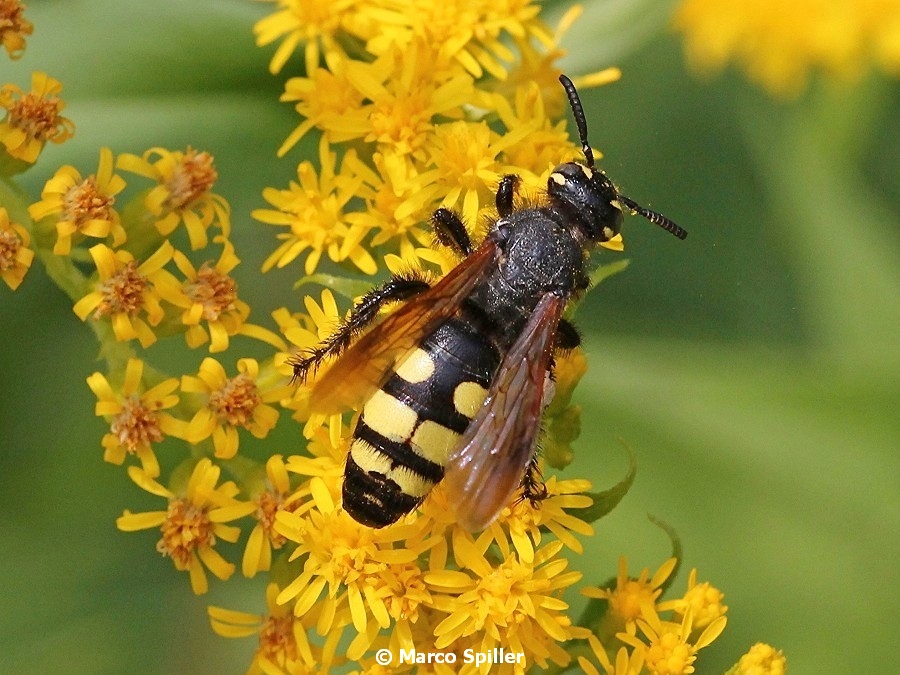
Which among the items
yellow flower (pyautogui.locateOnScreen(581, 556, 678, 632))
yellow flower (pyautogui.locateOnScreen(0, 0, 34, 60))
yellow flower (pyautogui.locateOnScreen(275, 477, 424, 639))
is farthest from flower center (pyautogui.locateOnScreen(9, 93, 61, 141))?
yellow flower (pyautogui.locateOnScreen(581, 556, 678, 632))

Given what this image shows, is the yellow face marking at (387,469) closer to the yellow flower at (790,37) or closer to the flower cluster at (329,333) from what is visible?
the flower cluster at (329,333)

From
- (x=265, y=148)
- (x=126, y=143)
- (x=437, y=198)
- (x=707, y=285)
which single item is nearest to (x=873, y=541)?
(x=707, y=285)

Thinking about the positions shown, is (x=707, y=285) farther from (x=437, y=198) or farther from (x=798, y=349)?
(x=437, y=198)

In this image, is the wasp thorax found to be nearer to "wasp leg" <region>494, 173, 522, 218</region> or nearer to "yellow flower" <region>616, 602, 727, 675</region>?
"wasp leg" <region>494, 173, 522, 218</region>

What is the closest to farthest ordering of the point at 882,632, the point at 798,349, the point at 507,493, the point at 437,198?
1. the point at 507,493
2. the point at 437,198
3. the point at 882,632
4. the point at 798,349

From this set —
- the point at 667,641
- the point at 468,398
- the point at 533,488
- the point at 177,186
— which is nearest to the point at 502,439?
the point at 468,398

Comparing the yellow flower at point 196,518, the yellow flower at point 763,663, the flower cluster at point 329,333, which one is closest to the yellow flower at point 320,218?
the flower cluster at point 329,333
